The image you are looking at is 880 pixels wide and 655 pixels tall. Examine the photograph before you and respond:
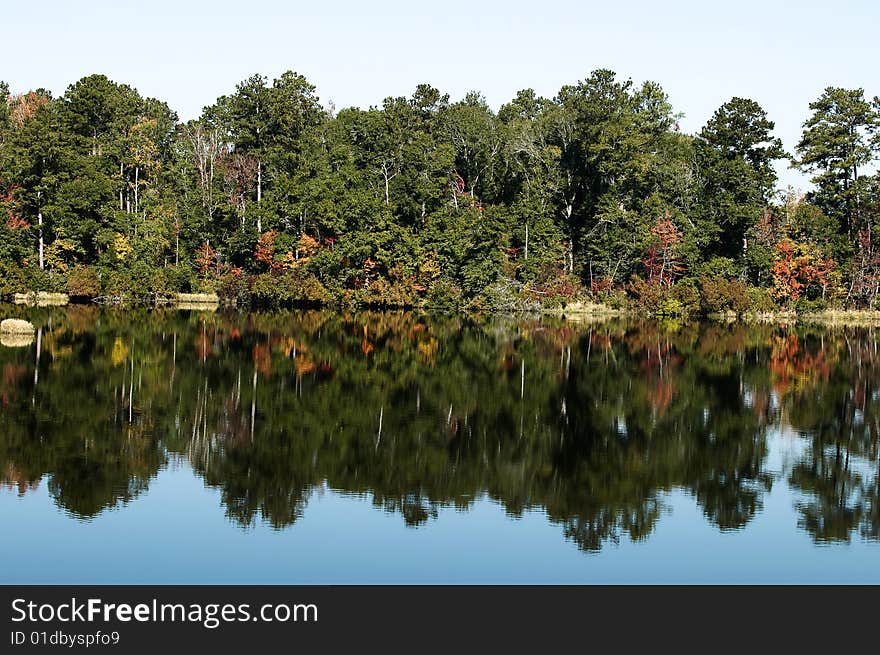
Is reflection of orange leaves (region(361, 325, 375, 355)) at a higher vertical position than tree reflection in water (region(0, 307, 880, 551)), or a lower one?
higher

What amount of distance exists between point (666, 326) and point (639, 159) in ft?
63.8

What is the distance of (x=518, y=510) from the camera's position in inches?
621

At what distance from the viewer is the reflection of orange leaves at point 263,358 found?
31.7 metres

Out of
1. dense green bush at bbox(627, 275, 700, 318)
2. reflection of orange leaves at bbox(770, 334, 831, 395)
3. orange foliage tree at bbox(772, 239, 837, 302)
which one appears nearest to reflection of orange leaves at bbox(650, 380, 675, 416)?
reflection of orange leaves at bbox(770, 334, 831, 395)

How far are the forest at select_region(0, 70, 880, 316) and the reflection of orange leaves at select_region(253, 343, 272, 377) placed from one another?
101 feet

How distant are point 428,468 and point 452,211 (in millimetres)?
56867

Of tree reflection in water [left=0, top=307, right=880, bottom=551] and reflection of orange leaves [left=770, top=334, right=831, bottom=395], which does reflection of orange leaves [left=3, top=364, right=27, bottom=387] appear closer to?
tree reflection in water [left=0, top=307, right=880, bottom=551]

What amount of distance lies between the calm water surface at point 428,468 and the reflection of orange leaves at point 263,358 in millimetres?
280

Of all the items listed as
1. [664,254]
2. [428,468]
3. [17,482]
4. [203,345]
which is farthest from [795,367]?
Answer: [664,254]

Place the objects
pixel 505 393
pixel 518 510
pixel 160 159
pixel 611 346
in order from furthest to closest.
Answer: pixel 160 159 → pixel 611 346 → pixel 505 393 → pixel 518 510

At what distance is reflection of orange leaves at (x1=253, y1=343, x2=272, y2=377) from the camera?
1248 inches

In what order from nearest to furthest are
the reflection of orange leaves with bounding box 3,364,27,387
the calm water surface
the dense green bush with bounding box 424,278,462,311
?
the calm water surface → the reflection of orange leaves with bounding box 3,364,27,387 → the dense green bush with bounding box 424,278,462,311
